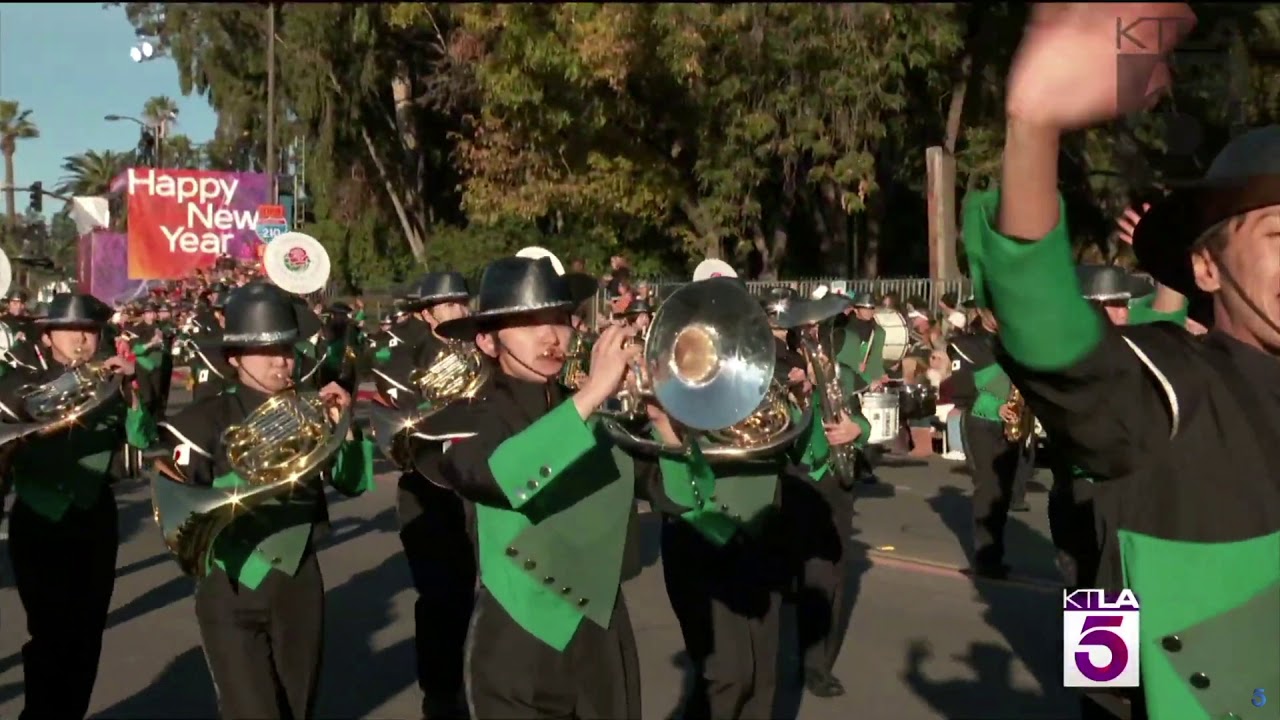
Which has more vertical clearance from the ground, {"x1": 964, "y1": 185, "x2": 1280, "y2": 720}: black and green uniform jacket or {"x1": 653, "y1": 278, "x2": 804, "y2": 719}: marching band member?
{"x1": 964, "y1": 185, "x2": 1280, "y2": 720}: black and green uniform jacket

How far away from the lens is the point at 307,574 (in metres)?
4.75

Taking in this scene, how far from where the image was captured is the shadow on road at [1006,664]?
6711 millimetres

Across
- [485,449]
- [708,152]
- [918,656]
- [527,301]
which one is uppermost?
[708,152]

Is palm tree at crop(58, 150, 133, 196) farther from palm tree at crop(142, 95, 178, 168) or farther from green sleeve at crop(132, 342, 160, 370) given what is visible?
green sleeve at crop(132, 342, 160, 370)

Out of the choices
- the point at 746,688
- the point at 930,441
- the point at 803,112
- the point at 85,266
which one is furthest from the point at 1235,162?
the point at 85,266

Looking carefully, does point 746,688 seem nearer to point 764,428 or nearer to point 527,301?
point 764,428

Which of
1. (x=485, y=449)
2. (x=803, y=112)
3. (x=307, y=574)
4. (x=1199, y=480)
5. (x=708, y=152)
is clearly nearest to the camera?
(x=1199, y=480)

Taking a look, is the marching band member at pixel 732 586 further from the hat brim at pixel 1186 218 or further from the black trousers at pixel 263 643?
the hat brim at pixel 1186 218

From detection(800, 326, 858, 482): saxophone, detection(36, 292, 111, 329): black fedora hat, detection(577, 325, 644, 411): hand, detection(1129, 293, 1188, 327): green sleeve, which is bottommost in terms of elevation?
detection(800, 326, 858, 482): saxophone

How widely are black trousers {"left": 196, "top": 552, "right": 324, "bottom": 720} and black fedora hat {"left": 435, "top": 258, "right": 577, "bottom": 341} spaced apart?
1.28 meters

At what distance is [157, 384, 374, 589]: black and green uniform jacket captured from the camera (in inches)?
181

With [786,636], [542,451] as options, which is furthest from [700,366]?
[786,636]

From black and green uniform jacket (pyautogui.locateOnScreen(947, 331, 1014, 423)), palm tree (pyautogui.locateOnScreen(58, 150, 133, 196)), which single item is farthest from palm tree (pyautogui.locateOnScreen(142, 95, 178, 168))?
black and green uniform jacket (pyautogui.locateOnScreen(947, 331, 1014, 423))

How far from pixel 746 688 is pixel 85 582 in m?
2.92
